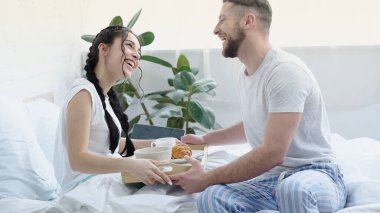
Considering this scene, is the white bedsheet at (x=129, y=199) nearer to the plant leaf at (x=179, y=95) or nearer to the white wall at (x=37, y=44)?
the white wall at (x=37, y=44)

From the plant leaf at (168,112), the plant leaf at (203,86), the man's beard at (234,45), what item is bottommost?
the plant leaf at (168,112)

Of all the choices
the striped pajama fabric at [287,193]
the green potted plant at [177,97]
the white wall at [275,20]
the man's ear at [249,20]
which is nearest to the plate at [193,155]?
the striped pajama fabric at [287,193]

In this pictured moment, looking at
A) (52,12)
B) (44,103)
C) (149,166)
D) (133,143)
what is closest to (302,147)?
(149,166)

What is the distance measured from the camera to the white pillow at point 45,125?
6.01ft

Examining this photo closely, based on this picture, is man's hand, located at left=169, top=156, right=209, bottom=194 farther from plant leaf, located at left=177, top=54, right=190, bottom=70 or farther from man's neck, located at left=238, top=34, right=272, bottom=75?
plant leaf, located at left=177, top=54, right=190, bottom=70

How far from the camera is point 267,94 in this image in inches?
55.9

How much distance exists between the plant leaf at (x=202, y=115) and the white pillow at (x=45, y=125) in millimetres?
892

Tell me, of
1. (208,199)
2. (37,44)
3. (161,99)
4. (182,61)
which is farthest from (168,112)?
(208,199)

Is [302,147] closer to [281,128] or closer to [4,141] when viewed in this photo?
[281,128]

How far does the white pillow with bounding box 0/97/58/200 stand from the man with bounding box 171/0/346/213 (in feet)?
1.75

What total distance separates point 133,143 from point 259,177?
1.85ft

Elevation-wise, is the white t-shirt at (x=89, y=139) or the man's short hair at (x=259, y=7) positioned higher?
the man's short hair at (x=259, y=7)

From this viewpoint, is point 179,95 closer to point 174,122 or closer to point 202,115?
point 202,115

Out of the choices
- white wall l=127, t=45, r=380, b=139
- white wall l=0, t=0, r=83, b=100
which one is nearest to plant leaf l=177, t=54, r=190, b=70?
white wall l=127, t=45, r=380, b=139
